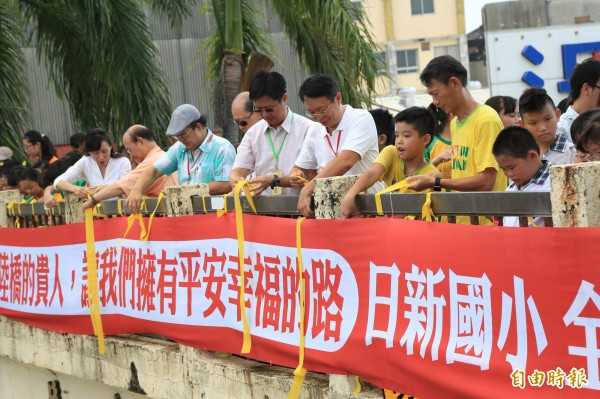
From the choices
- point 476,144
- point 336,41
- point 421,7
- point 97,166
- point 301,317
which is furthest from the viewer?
point 421,7

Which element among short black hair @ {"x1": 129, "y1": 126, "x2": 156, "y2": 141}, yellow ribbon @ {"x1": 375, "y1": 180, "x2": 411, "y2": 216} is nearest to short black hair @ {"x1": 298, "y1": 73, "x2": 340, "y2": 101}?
yellow ribbon @ {"x1": 375, "y1": 180, "x2": 411, "y2": 216}

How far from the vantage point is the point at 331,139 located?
634cm

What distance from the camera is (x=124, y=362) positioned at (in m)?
8.09

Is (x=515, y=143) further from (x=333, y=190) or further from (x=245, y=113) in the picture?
(x=245, y=113)

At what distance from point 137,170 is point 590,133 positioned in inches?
173

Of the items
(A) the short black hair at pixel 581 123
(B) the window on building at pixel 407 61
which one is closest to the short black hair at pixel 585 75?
(A) the short black hair at pixel 581 123

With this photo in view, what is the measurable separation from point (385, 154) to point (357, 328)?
39.5 inches

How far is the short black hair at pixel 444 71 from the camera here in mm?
5516

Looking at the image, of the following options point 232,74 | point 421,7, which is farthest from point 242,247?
point 421,7

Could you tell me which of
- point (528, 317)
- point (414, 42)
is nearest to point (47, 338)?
point (528, 317)

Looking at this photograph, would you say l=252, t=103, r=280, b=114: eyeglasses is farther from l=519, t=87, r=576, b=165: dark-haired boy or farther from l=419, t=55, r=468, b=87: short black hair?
l=519, t=87, r=576, b=165: dark-haired boy

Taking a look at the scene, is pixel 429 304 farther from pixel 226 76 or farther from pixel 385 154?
pixel 226 76

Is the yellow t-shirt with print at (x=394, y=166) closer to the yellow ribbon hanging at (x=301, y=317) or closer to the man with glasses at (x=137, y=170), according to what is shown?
the yellow ribbon hanging at (x=301, y=317)

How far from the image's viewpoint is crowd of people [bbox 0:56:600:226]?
5.11m
